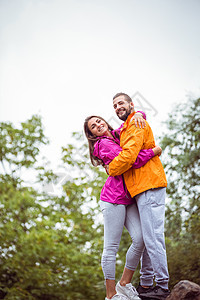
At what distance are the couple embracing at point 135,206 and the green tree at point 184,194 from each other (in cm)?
211

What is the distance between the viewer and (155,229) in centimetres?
193

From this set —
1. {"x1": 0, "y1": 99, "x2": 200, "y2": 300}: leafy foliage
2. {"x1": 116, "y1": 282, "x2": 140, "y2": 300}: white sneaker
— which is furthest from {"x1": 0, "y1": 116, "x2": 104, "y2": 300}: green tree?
{"x1": 116, "y1": 282, "x2": 140, "y2": 300}: white sneaker

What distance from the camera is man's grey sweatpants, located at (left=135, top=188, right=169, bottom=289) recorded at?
1.90 meters

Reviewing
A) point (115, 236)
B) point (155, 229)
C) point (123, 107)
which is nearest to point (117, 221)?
point (115, 236)

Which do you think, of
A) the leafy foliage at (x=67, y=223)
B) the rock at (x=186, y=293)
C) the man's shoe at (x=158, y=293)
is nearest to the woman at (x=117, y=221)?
the man's shoe at (x=158, y=293)

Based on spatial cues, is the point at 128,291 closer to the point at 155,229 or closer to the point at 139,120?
the point at 155,229

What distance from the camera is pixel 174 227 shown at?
4.61 meters

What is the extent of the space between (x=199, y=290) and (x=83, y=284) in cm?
434

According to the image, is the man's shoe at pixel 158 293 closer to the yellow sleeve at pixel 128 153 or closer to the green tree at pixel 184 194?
the yellow sleeve at pixel 128 153

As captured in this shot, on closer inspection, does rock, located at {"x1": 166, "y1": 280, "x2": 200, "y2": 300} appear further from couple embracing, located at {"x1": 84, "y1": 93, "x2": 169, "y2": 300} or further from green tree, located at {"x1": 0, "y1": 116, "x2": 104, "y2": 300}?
green tree, located at {"x1": 0, "y1": 116, "x2": 104, "y2": 300}

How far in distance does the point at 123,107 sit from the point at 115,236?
917 mm

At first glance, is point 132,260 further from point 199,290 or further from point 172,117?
point 172,117

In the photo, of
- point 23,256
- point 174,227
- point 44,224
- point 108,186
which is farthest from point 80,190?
point 108,186

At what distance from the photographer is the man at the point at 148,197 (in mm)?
1910
